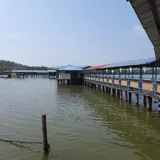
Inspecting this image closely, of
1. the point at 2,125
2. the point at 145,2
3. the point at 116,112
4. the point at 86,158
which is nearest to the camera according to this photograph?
the point at 145,2

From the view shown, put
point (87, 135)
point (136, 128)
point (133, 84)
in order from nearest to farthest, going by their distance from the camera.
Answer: point (87, 135) < point (136, 128) < point (133, 84)

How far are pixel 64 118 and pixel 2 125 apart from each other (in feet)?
13.3

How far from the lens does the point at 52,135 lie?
36.1 feet

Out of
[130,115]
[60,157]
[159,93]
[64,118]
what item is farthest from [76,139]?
[159,93]

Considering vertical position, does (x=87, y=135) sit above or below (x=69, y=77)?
below

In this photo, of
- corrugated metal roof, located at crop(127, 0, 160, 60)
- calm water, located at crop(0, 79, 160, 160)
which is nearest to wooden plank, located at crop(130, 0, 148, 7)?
corrugated metal roof, located at crop(127, 0, 160, 60)

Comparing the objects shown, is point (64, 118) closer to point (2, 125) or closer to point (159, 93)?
point (2, 125)

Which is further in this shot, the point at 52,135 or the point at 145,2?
the point at 52,135

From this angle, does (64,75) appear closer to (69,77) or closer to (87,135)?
(69,77)

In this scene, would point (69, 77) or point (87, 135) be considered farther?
point (69, 77)

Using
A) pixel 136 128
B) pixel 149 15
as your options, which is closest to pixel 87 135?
pixel 136 128

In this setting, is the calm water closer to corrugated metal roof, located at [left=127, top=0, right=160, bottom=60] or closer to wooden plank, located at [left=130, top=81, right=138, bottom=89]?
wooden plank, located at [left=130, top=81, right=138, bottom=89]

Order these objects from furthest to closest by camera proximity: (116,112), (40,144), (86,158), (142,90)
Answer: (142,90) < (116,112) < (40,144) < (86,158)

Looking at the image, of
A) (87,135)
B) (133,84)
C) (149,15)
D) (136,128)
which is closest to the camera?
(149,15)
